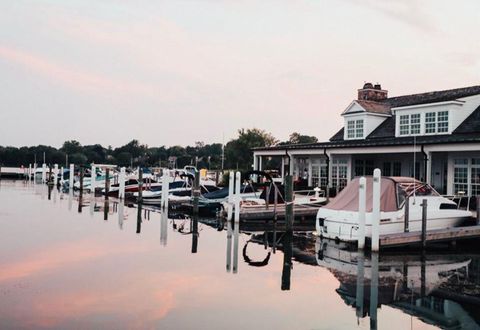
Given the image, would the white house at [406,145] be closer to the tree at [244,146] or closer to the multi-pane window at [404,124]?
the multi-pane window at [404,124]

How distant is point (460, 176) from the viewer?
2652 centimetres

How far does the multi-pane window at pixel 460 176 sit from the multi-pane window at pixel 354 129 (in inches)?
360

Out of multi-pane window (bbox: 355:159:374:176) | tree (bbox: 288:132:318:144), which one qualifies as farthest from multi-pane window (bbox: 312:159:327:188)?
tree (bbox: 288:132:318:144)

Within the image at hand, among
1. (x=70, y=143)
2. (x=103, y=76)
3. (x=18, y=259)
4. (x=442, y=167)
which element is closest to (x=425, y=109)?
(x=442, y=167)

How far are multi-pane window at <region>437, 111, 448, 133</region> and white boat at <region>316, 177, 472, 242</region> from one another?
11282mm

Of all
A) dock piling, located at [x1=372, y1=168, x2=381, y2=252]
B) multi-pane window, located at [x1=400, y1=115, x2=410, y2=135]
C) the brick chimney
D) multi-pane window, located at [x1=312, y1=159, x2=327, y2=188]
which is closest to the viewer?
dock piling, located at [x1=372, y1=168, x2=381, y2=252]

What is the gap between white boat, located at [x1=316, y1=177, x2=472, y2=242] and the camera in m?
16.8

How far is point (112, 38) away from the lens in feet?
95.8

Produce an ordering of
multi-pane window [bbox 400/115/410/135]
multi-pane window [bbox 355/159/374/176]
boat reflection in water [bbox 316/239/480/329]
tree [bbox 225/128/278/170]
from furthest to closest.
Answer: tree [bbox 225/128/278/170]
multi-pane window [bbox 355/159/374/176]
multi-pane window [bbox 400/115/410/135]
boat reflection in water [bbox 316/239/480/329]

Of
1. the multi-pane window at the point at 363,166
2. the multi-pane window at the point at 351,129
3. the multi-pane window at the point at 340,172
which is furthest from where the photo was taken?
the multi-pane window at the point at 351,129

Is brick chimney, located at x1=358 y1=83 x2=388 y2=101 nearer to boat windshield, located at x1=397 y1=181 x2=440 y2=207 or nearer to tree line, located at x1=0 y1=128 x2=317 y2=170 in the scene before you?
boat windshield, located at x1=397 y1=181 x2=440 y2=207

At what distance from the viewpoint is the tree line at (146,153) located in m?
76.1

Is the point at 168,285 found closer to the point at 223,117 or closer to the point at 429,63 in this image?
the point at 429,63

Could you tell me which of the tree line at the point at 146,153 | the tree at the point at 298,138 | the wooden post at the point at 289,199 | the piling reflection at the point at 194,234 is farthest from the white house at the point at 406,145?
the tree at the point at 298,138
